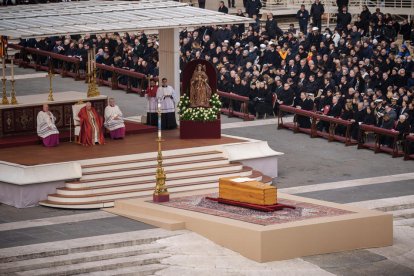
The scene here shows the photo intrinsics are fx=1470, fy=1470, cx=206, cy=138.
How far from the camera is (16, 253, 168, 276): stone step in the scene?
29203mm

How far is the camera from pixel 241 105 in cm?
4528

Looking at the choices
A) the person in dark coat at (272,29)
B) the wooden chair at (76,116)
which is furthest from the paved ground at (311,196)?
the person in dark coat at (272,29)

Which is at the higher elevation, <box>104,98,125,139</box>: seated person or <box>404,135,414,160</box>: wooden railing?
<box>104,98,125,139</box>: seated person

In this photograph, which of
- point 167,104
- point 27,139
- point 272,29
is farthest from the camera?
point 272,29

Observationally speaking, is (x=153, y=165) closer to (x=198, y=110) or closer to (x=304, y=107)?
(x=198, y=110)

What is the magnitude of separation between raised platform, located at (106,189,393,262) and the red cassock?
4544 mm

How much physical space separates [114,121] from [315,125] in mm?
6668

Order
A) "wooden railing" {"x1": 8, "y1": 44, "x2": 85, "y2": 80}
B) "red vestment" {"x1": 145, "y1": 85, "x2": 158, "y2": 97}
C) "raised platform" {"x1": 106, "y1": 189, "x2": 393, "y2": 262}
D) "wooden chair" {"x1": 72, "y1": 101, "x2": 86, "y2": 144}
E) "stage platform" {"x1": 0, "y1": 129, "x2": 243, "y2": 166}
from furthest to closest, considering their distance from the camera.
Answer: "wooden railing" {"x1": 8, "y1": 44, "x2": 85, "y2": 80} → "red vestment" {"x1": 145, "y1": 85, "x2": 158, "y2": 97} → "wooden chair" {"x1": 72, "y1": 101, "x2": 86, "y2": 144} → "stage platform" {"x1": 0, "y1": 129, "x2": 243, "y2": 166} → "raised platform" {"x1": 106, "y1": 189, "x2": 393, "y2": 262}

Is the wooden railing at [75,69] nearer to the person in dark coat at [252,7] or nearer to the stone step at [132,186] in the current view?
the person in dark coat at [252,7]

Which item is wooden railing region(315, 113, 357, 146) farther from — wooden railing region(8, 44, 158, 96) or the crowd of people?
wooden railing region(8, 44, 158, 96)

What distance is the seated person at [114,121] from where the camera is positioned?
37.9 metres

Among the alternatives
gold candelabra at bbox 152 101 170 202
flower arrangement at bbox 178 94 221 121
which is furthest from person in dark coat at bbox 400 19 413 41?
gold candelabra at bbox 152 101 170 202

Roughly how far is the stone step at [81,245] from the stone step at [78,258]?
0.10 m

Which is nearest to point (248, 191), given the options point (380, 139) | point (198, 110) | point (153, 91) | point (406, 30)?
point (198, 110)
